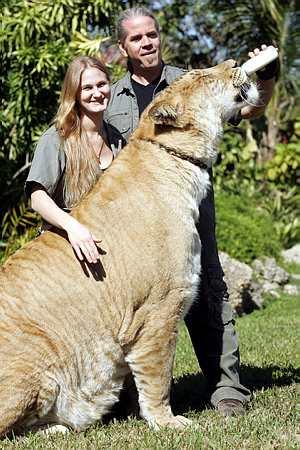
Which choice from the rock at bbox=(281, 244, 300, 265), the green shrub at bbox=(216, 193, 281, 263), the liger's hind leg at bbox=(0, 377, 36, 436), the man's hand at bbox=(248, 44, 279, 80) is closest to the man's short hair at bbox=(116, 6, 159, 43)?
the man's hand at bbox=(248, 44, 279, 80)

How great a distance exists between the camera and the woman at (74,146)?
4973 millimetres

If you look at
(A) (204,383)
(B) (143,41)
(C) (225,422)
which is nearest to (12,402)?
(C) (225,422)

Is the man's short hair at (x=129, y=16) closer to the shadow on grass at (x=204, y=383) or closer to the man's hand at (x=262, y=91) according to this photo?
the man's hand at (x=262, y=91)

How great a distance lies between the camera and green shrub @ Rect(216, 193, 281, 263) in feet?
40.7

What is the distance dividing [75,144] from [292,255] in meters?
10.4

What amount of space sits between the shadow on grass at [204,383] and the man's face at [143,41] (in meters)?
2.30

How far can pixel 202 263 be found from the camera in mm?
5523

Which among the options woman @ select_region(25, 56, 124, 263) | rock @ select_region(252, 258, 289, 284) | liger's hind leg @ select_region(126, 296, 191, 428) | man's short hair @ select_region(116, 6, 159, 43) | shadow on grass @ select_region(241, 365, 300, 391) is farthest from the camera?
rock @ select_region(252, 258, 289, 284)

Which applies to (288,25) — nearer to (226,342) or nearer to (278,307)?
(278,307)

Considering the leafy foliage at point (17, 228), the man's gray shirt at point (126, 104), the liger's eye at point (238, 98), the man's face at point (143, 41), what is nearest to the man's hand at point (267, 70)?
the liger's eye at point (238, 98)

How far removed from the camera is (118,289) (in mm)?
4734

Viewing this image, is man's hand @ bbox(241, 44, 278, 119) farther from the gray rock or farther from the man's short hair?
the gray rock

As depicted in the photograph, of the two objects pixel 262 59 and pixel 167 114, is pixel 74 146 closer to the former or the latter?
pixel 167 114

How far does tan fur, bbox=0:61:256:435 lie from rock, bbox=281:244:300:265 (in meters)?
9.99
